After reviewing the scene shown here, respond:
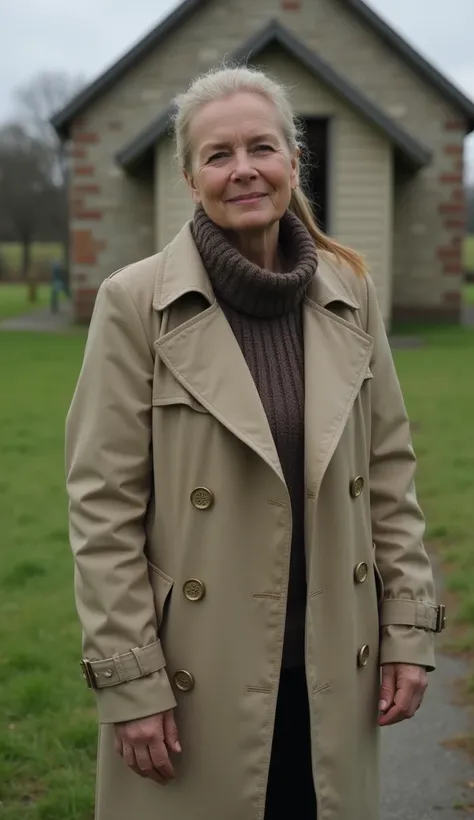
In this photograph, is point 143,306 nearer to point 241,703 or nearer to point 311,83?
point 241,703

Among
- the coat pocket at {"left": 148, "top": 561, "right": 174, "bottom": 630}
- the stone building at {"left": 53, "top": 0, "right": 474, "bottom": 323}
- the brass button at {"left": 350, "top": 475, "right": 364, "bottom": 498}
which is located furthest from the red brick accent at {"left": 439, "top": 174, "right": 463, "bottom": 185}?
the coat pocket at {"left": 148, "top": 561, "right": 174, "bottom": 630}

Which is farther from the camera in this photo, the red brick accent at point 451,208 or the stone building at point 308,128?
the red brick accent at point 451,208

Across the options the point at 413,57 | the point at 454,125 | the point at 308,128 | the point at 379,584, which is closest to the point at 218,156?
the point at 379,584

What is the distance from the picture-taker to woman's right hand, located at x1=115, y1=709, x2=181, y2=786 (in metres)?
2.14

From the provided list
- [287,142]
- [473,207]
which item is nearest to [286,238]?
[287,142]

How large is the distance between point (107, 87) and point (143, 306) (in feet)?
61.0

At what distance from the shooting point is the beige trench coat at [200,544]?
2.14 meters

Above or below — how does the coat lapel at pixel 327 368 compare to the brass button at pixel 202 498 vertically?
above

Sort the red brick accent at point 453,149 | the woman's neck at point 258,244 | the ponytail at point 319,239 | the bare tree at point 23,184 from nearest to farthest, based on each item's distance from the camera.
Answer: the woman's neck at point 258,244 → the ponytail at point 319,239 → the red brick accent at point 453,149 → the bare tree at point 23,184

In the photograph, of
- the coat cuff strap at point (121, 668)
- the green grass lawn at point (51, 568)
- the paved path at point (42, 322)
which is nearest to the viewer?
the coat cuff strap at point (121, 668)

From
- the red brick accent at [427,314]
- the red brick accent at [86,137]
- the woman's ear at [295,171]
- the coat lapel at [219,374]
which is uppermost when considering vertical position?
the red brick accent at [86,137]

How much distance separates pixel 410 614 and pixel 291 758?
1.38ft

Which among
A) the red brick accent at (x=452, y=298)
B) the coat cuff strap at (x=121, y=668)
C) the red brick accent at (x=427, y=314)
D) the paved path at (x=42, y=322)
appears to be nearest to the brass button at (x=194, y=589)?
the coat cuff strap at (x=121, y=668)

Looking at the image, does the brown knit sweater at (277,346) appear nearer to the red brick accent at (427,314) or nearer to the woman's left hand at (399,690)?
the woman's left hand at (399,690)
